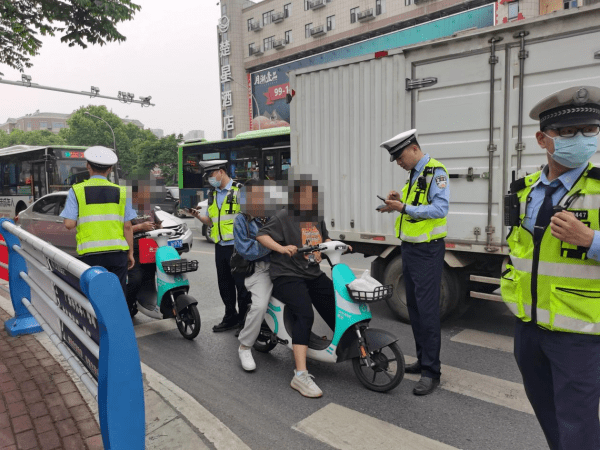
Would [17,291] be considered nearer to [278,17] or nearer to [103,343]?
[103,343]

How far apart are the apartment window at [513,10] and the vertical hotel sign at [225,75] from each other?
77.8ft

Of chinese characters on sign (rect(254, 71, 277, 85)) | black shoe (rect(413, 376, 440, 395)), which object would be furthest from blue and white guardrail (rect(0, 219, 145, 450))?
chinese characters on sign (rect(254, 71, 277, 85))

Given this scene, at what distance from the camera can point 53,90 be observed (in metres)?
16.9

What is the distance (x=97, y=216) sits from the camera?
13.7 ft

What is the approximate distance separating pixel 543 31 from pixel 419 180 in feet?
6.59

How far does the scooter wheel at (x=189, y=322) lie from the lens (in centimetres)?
491

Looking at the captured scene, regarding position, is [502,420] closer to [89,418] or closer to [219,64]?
[89,418]

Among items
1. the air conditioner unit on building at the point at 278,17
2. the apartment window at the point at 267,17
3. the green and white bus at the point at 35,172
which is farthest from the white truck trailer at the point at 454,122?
the apartment window at the point at 267,17

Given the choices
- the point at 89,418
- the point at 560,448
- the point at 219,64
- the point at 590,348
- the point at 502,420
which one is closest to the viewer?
the point at 590,348

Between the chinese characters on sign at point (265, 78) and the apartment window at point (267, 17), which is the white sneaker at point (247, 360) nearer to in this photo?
the chinese characters on sign at point (265, 78)

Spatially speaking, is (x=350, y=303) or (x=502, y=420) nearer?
(x=502, y=420)

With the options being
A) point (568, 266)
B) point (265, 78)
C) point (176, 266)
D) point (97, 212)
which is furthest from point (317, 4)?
point (568, 266)

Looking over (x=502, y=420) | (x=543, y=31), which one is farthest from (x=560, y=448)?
(x=543, y=31)

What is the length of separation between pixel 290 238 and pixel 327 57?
34200 mm
